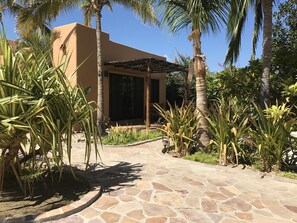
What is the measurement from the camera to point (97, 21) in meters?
10.7

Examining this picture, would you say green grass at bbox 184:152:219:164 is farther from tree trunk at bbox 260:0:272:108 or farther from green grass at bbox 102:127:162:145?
green grass at bbox 102:127:162:145

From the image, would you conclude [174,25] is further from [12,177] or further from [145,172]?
[12,177]

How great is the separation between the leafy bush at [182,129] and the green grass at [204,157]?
0.92ft

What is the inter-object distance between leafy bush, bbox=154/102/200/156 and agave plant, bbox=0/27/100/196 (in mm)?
3491

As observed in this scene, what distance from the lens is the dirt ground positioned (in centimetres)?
371

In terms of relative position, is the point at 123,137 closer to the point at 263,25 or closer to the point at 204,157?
the point at 204,157

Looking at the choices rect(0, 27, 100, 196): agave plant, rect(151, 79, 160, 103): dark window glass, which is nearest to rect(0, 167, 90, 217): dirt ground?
rect(0, 27, 100, 196): agave plant

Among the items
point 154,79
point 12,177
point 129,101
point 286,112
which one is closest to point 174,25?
point 286,112

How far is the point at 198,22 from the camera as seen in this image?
283 inches

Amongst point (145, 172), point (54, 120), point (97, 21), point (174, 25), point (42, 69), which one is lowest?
point (145, 172)

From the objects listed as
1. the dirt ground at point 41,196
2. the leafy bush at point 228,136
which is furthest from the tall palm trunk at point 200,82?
the dirt ground at point 41,196

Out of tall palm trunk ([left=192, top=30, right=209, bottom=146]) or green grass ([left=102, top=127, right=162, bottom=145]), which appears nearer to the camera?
tall palm trunk ([left=192, top=30, right=209, bottom=146])

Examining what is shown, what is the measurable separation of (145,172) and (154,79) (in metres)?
12.8

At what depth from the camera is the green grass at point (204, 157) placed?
676 centimetres
